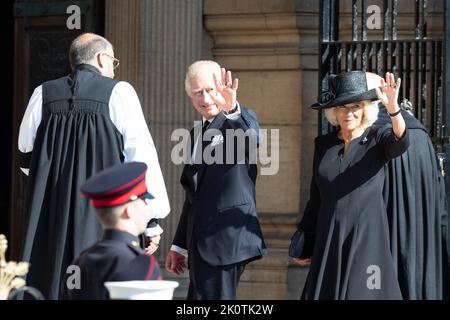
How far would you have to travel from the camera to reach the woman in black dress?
797 cm

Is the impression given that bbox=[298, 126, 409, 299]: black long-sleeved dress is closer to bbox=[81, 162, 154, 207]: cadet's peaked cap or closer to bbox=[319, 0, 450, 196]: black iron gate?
bbox=[319, 0, 450, 196]: black iron gate

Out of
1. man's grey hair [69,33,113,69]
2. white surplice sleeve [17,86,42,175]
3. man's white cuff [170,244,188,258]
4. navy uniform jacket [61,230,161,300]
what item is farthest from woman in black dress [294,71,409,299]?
navy uniform jacket [61,230,161,300]

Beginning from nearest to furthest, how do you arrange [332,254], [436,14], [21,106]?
[332,254] < [436,14] < [21,106]

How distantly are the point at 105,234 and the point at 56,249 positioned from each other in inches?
85.0

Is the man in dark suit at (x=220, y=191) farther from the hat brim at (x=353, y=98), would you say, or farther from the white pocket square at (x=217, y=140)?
the hat brim at (x=353, y=98)

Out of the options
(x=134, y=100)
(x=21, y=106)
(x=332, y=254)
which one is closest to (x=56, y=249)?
(x=134, y=100)

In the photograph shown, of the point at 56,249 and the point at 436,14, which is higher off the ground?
the point at 436,14

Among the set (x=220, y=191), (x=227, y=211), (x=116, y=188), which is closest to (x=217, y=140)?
(x=220, y=191)

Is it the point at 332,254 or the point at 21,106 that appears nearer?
the point at 332,254

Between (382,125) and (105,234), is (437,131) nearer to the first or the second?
(382,125)

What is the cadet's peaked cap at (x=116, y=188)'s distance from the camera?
20.3 ft

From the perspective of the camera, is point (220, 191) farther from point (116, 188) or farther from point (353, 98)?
point (116, 188)

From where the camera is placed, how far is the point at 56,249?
834 centimetres
